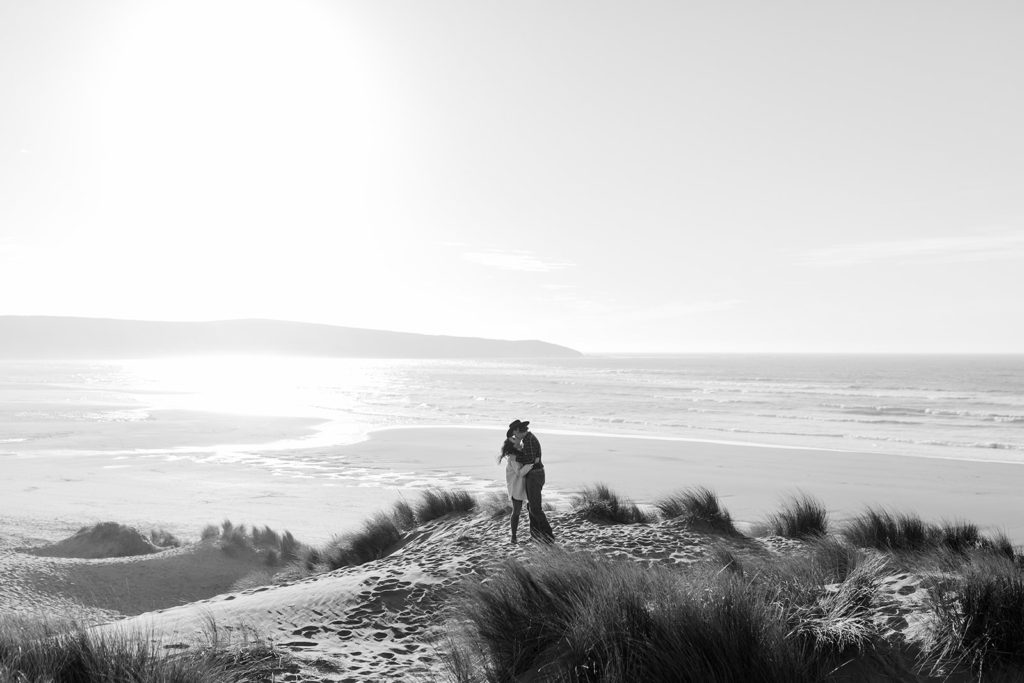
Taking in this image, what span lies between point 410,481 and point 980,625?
16.7 metres

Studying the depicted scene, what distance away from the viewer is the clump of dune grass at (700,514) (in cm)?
988

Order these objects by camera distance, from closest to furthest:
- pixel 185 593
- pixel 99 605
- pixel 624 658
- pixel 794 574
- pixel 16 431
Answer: pixel 624 658 → pixel 794 574 → pixel 99 605 → pixel 185 593 → pixel 16 431

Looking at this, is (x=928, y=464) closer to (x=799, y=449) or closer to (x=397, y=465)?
(x=799, y=449)

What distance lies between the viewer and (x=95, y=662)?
423 cm

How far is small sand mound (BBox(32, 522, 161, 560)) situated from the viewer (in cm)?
1165

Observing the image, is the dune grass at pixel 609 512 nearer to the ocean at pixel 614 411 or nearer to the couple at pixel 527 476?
the couple at pixel 527 476

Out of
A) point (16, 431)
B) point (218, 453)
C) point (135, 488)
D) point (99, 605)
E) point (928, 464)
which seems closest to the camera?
point (99, 605)

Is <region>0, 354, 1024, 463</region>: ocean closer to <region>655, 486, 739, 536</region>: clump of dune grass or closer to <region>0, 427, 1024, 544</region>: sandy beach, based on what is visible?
<region>0, 427, 1024, 544</region>: sandy beach

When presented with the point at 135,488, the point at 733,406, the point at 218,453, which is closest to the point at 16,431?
the point at 218,453

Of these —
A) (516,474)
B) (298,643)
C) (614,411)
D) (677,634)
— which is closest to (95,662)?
(298,643)

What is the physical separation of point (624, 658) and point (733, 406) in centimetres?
4432

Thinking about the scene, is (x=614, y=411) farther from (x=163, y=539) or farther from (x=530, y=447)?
(x=530, y=447)

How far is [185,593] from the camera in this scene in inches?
402

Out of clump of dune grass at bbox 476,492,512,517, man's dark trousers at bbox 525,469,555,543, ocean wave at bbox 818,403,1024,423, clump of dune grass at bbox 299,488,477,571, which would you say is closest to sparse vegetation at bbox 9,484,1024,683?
man's dark trousers at bbox 525,469,555,543
